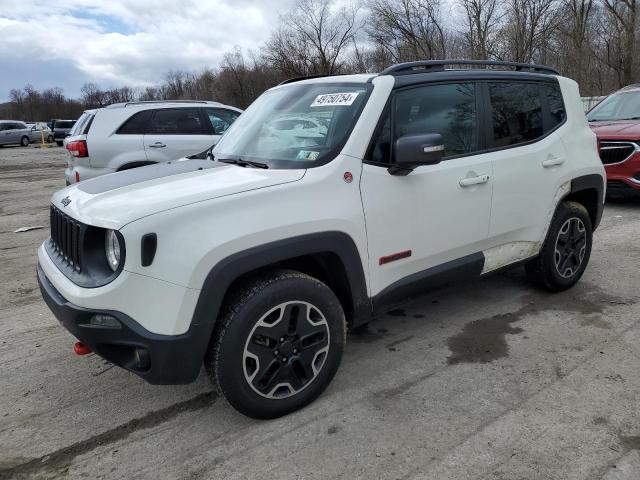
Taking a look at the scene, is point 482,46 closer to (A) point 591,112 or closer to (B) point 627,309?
(A) point 591,112

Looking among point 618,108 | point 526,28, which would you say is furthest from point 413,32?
point 618,108

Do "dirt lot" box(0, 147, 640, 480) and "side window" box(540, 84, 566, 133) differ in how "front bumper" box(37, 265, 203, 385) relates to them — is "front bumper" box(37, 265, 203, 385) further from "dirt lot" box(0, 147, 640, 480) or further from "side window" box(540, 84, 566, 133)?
"side window" box(540, 84, 566, 133)

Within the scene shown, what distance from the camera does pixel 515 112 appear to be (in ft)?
12.8

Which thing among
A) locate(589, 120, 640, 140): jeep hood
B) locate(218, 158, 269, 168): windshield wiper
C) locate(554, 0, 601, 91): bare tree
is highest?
locate(554, 0, 601, 91): bare tree

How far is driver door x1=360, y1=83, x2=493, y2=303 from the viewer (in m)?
3.00

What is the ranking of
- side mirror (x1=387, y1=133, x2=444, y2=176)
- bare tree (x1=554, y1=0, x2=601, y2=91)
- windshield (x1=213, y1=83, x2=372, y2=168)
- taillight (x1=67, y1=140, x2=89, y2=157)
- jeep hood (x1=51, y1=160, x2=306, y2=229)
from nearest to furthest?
jeep hood (x1=51, y1=160, x2=306, y2=229) → side mirror (x1=387, y1=133, x2=444, y2=176) → windshield (x1=213, y1=83, x2=372, y2=168) → taillight (x1=67, y1=140, x2=89, y2=157) → bare tree (x1=554, y1=0, x2=601, y2=91)

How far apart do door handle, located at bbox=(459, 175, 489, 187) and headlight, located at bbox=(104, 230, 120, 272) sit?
A: 215cm

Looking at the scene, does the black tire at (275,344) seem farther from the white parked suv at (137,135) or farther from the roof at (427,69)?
the white parked suv at (137,135)

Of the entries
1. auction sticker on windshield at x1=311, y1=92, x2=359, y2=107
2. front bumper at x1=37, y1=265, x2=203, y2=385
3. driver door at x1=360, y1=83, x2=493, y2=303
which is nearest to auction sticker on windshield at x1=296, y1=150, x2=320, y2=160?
driver door at x1=360, y1=83, x2=493, y2=303

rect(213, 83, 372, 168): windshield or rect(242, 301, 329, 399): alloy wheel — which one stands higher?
rect(213, 83, 372, 168): windshield

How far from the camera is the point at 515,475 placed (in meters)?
2.33

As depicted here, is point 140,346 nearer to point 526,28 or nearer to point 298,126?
point 298,126

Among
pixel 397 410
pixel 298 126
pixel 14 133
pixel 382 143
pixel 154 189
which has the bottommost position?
pixel 397 410

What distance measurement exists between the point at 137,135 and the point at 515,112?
19.7 feet
